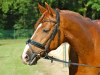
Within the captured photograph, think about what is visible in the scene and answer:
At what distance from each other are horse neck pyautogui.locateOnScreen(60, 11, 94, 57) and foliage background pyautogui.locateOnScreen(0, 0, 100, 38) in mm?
48382

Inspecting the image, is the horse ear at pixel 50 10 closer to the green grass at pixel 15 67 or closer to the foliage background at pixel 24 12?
the green grass at pixel 15 67

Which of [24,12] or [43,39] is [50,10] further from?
[24,12]

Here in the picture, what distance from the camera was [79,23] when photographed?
536 centimetres

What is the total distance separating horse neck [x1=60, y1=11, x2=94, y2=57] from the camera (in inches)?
206

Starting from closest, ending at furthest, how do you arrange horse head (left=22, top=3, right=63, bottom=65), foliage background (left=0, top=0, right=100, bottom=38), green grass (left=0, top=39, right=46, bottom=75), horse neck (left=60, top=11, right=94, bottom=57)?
horse head (left=22, top=3, right=63, bottom=65) < horse neck (left=60, top=11, right=94, bottom=57) < green grass (left=0, top=39, right=46, bottom=75) < foliage background (left=0, top=0, right=100, bottom=38)

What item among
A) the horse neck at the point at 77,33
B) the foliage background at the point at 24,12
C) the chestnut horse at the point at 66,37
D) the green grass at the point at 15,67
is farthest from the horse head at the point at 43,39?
the foliage background at the point at 24,12

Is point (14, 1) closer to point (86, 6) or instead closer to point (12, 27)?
point (12, 27)

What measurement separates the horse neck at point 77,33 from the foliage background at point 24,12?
48382 mm

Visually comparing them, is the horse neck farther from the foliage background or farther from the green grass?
the foliage background

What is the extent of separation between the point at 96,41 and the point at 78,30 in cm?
37

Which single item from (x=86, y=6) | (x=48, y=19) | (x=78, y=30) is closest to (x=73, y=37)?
(x=78, y=30)

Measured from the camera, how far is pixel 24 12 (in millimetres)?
56344

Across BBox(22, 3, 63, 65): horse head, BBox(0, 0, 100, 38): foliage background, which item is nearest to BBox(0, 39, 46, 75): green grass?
BBox(22, 3, 63, 65): horse head

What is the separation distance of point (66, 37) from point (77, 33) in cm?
20
